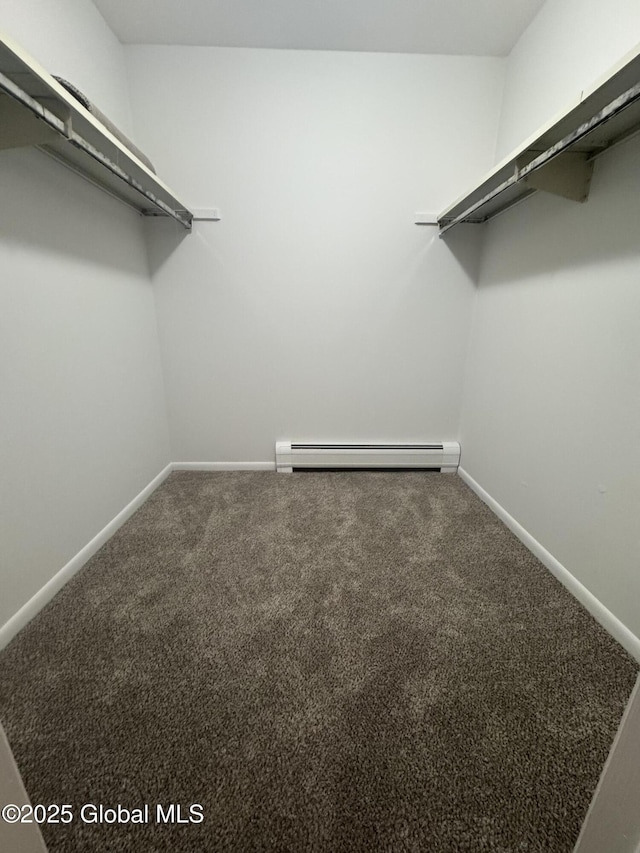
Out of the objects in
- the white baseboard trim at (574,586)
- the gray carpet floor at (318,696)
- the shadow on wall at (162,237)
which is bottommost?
the gray carpet floor at (318,696)

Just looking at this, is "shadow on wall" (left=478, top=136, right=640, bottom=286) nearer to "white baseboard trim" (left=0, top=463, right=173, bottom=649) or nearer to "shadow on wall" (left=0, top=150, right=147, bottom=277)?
"shadow on wall" (left=0, top=150, right=147, bottom=277)

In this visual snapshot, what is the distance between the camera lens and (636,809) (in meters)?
0.41

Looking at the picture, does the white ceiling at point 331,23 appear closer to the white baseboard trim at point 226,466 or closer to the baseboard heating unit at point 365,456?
the baseboard heating unit at point 365,456

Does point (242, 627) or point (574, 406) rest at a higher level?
point (574, 406)

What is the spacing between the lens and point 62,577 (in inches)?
55.2

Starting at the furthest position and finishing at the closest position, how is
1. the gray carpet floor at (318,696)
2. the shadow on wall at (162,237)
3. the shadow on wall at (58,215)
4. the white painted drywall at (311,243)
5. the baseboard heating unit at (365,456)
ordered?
the baseboard heating unit at (365,456), the shadow on wall at (162,237), the white painted drywall at (311,243), the shadow on wall at (58,215), the gray carpet floor at (318,696)

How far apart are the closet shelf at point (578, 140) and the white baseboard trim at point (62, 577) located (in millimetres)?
2543

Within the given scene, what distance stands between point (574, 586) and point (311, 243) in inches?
92.4

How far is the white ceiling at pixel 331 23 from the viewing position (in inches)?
62.3

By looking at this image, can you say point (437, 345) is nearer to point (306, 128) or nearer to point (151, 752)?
point (306, 128)

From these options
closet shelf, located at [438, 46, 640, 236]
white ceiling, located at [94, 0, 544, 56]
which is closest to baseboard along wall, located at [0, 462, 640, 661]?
closet shelf, located at [438, 46, 640, 236]

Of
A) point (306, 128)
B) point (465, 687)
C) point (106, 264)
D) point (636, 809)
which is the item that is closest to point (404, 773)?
point (465, 687)

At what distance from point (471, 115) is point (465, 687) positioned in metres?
2.89

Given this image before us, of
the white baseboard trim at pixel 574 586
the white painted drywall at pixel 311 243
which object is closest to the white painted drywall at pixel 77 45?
the white painted drywall at pixel 311 243
